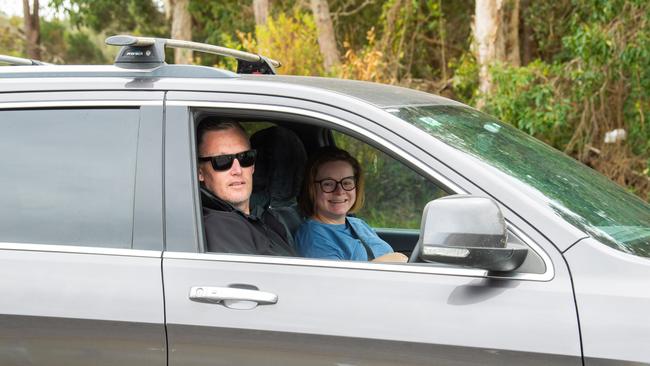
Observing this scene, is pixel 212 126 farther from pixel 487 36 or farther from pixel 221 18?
pixel 221 18

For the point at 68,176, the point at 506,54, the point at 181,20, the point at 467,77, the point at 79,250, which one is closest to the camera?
the point at 79,250

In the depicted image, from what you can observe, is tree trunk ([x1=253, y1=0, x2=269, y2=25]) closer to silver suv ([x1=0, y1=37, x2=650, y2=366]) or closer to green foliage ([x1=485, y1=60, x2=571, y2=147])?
green foliage ([x1=485, y1=60, x2=571, y2=147])

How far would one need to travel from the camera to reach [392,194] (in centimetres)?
571

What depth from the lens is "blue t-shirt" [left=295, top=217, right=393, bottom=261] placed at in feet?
13.9

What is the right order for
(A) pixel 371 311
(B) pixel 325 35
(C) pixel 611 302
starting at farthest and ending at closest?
1. (B) pixel 325 35
2. (A) pixel 371 311
3. (C) pixel 611 302

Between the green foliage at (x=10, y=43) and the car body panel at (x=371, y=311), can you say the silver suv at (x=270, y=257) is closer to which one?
the car body panel at (x=371, y=311)

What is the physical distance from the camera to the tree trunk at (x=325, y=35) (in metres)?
18.9

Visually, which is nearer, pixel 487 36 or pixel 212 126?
pixel 212 126

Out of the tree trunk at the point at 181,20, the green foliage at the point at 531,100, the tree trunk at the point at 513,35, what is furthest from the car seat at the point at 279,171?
the tree trunk at the point at 181,20

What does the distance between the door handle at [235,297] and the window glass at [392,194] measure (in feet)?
7.05

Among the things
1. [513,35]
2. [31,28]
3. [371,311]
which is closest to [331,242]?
[371,311]

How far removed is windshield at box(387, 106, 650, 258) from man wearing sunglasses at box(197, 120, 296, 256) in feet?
2.31

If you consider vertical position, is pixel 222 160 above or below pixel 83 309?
above

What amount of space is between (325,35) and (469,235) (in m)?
16.7
